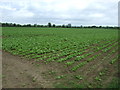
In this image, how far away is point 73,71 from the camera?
612 cm

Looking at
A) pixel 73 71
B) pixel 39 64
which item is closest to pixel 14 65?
pixel 39 64

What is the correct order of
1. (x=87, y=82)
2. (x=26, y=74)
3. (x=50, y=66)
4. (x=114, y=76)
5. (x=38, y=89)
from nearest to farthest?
(x=38, y=89), (x=87, y=82), (x=114, y=76), (x=26, y=74), (x=50, y=66)

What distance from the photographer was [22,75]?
5867 mm

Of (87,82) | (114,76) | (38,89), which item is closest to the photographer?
(38,89)

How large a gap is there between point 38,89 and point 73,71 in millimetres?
2043

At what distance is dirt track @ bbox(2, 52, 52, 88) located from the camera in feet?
16.3

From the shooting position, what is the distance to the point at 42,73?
237 inches

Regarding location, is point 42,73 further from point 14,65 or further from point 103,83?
point 103,83

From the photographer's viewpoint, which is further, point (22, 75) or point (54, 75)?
point (22, 75)

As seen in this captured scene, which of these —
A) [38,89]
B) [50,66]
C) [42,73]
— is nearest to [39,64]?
[50,66]

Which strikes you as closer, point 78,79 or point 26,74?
point 78,79

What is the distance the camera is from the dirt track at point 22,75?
496 centimetres

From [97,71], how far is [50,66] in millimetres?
2353

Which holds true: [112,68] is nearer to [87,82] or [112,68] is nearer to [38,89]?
[87,82]
